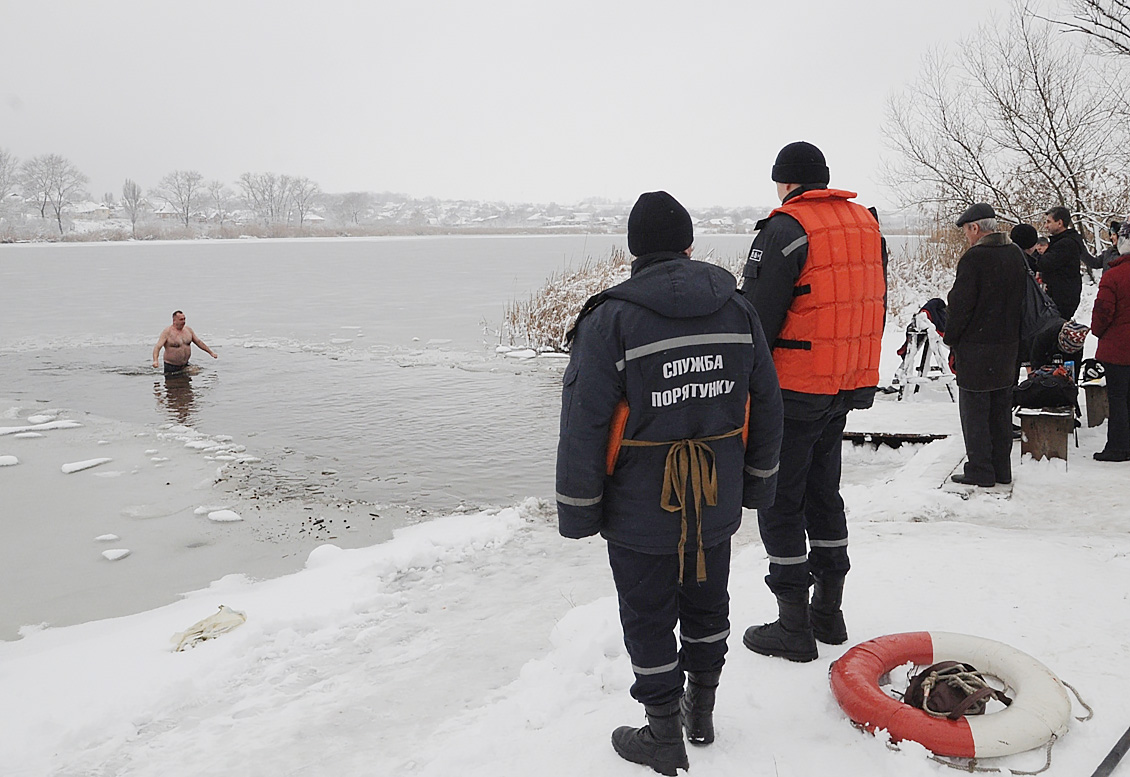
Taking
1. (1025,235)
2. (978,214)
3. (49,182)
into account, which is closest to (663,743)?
(978,214)

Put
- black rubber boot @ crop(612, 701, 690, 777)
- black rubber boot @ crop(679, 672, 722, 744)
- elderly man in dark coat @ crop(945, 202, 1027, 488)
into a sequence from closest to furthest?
A: black rubber boot @ crop(612, 701, 690, 777) → black rubber boot @ crop(679, 672, 722, 744) → elderly man in dark coat @ crop(945, 202, 1027, 488)

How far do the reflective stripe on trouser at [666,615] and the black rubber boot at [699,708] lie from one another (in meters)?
0.07

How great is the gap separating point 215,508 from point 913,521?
5.54 m

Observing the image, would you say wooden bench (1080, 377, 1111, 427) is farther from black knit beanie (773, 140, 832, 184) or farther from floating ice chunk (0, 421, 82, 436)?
floating ice chunk (0, 421, 82, 436)

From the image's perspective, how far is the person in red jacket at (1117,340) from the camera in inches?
220

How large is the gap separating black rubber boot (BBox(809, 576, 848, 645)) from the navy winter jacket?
981 mm

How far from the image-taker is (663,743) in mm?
2541

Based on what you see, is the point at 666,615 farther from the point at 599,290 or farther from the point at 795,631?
the point at 599,290

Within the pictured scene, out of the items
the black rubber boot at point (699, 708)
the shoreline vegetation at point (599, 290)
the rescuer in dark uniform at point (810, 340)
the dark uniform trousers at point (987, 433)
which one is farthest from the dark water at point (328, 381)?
the black rubber boot at point (699, 708)

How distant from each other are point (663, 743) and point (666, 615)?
0.42 m

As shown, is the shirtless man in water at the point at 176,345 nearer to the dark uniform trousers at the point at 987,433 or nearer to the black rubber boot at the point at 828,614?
the dark uniform trousers at the point at 987,433

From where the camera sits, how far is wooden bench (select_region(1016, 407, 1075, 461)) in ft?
18.4

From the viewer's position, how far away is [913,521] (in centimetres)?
493

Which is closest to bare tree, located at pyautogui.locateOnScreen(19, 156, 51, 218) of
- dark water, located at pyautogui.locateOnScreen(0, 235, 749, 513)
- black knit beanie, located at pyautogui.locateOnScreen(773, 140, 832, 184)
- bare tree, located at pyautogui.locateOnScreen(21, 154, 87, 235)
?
bare tree, located at pyautogui.locateOnScreen(21, 154, 87, 235)
